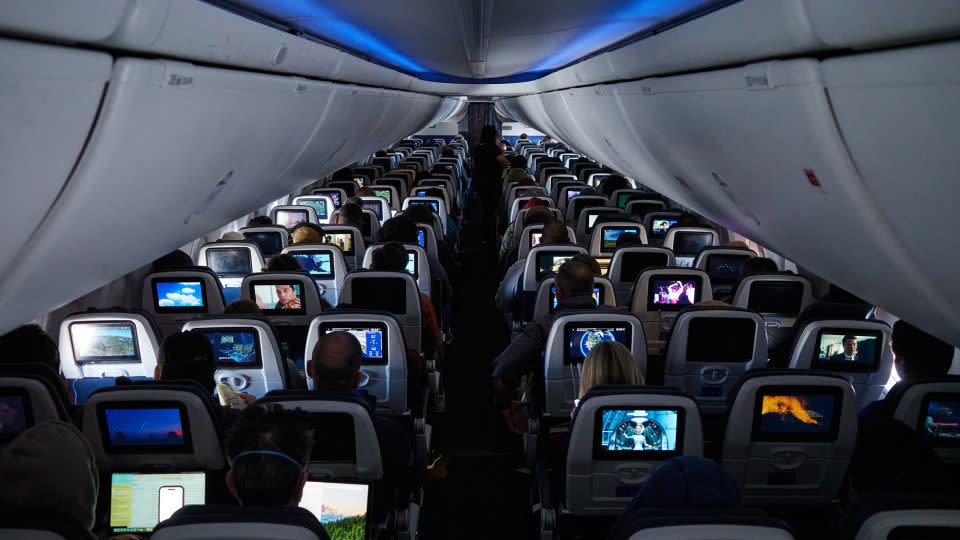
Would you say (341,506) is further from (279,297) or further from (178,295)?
(178,295)

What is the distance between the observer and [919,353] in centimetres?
461

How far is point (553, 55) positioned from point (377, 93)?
2341 mm

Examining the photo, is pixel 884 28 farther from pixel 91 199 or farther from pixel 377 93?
pixel 377 93

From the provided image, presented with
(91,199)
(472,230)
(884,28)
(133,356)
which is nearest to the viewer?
(884,28)

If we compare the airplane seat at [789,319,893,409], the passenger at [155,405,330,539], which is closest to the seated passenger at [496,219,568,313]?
the airplane seat at [789,319,893,409]

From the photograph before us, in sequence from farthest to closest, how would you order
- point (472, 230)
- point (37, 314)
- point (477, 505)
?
1. point (472, 230)
2. point (477, 505)
3. point (37, 314)

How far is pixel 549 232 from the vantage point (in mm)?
7930

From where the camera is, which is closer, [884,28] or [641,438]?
[884,28]

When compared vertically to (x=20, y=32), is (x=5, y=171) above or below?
below

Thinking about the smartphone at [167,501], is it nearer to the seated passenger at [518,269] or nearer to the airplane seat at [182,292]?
the airplane seat at [182,292]

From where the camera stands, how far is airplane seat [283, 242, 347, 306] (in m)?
7.79

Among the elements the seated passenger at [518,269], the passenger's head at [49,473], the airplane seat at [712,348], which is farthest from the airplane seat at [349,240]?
the passenger's head at [49,473]

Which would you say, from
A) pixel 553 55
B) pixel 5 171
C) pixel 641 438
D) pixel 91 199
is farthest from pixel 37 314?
pixel 553 55

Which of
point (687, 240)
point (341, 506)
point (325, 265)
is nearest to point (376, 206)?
point (325, 265)
